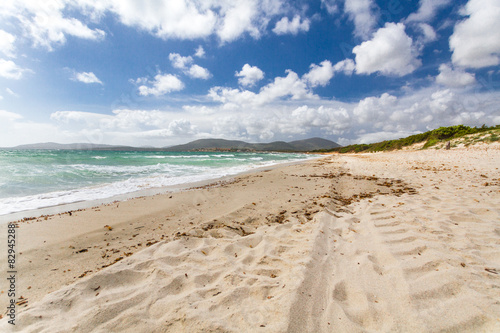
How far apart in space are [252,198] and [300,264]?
159 inches

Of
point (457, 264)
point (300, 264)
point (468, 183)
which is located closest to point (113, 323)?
point (300, 264)

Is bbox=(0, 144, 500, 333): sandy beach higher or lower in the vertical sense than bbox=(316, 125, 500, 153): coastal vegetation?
lower

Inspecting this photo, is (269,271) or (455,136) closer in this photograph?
(269,271)

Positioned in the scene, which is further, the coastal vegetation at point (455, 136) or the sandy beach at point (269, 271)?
the coastal vegetation at point (455, 136)

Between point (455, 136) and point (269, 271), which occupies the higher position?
point (455, 136)

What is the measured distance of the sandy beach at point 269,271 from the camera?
187cm

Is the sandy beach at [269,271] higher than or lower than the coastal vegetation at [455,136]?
lower

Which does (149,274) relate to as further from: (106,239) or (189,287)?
(106,239)

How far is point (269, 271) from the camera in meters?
2.67

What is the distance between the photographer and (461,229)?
11.3 feet

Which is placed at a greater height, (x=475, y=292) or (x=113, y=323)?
(x=475, y=292)

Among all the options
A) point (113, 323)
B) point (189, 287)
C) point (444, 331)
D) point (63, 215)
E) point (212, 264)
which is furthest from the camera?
point (63, 215)

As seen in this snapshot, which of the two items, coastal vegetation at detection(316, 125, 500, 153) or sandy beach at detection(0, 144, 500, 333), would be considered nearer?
sandy beach at detection(0, 144, 500, 333)

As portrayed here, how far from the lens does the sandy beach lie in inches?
73.7
